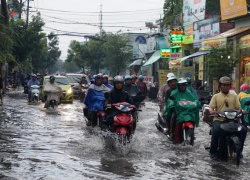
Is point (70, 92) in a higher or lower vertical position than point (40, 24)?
lower

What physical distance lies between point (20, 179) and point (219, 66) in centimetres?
1743

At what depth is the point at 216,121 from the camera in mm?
9180

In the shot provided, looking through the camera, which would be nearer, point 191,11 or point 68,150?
point 68,150

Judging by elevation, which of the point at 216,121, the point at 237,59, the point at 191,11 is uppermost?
the point at 191,11

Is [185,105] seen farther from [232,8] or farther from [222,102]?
[232,8]

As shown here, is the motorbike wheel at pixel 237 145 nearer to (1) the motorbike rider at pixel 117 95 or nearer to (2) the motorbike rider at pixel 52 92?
(1) the motorbike rider at pixel 117 95

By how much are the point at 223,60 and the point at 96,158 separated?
1521cm

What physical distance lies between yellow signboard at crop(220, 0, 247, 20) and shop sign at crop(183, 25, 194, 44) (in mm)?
7732

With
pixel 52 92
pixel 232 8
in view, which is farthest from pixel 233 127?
pixel 232 8

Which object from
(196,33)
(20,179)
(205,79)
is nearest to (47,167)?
(20,179)

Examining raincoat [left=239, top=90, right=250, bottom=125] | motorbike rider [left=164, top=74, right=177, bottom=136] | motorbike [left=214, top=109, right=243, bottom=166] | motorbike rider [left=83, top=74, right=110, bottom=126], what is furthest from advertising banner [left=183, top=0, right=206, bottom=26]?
motorbike [left=214, top=109, right=243, bottom=166]

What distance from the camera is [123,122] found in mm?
9891

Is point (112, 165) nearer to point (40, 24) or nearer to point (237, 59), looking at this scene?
point (237, 59)

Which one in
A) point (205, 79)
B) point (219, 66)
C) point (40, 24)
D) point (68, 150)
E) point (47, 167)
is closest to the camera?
point (47, 167)
